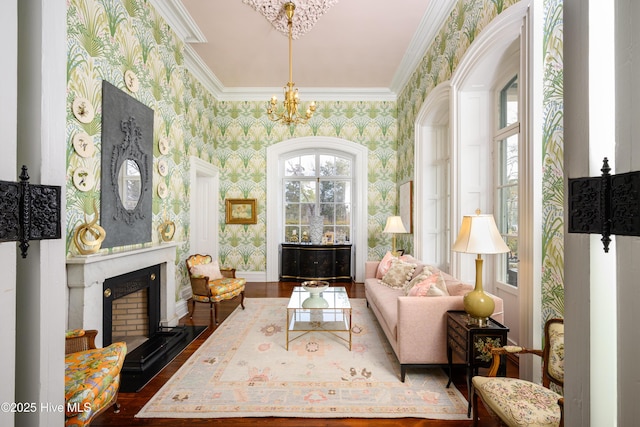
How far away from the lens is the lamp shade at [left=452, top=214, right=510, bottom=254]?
2.14 metres

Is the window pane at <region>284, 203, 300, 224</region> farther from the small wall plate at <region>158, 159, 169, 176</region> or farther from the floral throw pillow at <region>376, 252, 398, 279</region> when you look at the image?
the small wall plate at <region>158, 159, 169, 176</region>

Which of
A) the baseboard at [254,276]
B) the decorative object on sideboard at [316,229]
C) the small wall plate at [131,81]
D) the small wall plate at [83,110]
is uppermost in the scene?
the small wall plate at [131,81]

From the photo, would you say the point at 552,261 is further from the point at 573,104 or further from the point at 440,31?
the point at 440,31

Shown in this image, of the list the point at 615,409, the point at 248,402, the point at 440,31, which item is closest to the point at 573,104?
the point at 615,409

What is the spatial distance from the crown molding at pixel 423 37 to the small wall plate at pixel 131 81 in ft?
11.0

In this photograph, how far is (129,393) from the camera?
92.3 inches

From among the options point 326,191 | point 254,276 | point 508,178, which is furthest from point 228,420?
point 326,191

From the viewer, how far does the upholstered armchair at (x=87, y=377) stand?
1583 millimetres

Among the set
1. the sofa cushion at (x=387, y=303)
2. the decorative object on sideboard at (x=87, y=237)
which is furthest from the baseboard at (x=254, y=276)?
the decorative object on sideboard at (x=87, y=237)

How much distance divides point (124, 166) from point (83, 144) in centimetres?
52

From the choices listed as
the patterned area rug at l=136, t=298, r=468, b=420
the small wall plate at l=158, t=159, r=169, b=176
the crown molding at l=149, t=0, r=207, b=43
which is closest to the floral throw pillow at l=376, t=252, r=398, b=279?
the patterned area rug at l=136, t=298, r=468, b=420

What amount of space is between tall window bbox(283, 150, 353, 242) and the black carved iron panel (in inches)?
141

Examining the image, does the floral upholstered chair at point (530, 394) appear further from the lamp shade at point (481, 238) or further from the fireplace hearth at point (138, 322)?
the fireplace hearth at point (138, 322)

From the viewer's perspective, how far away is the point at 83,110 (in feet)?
7.93
